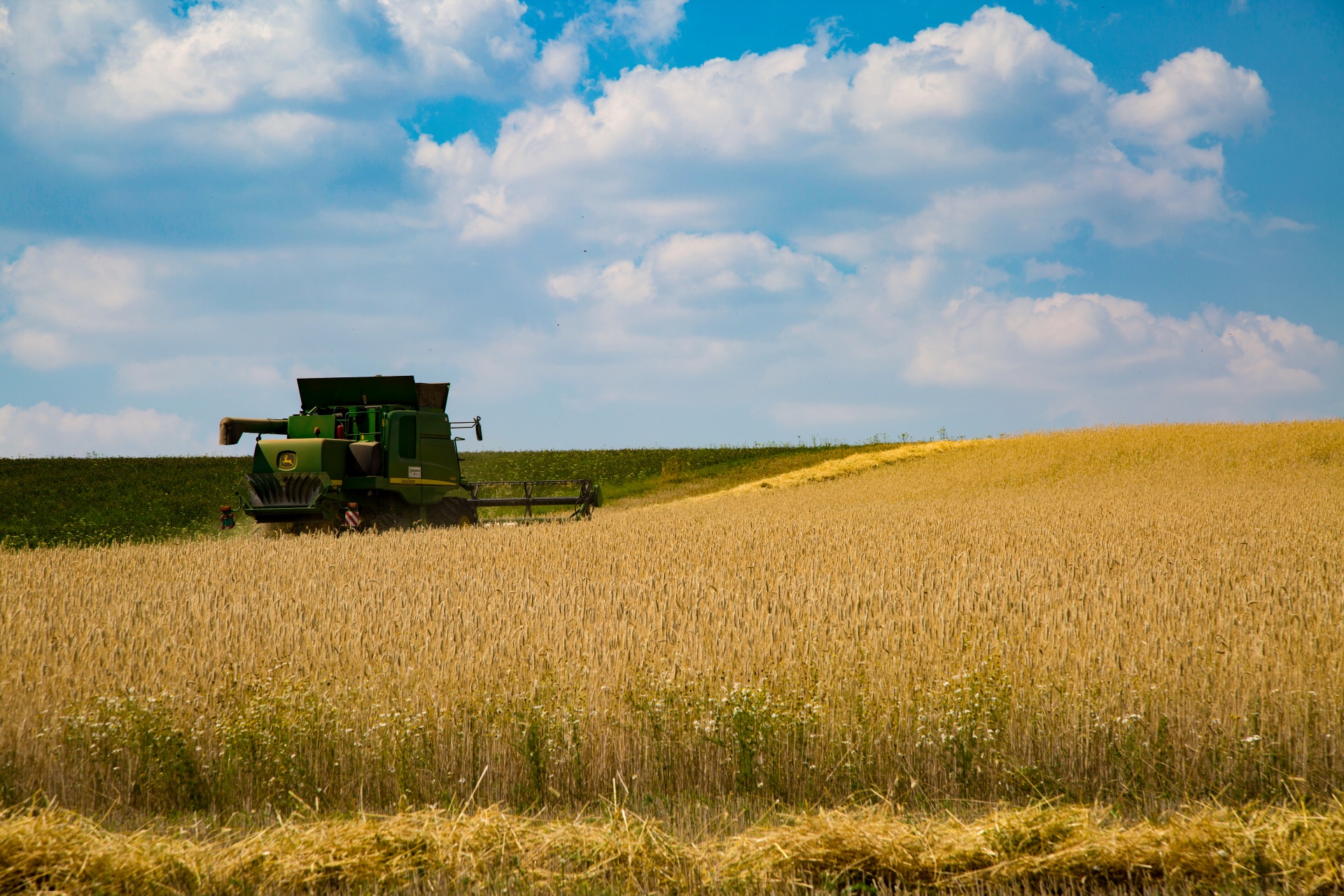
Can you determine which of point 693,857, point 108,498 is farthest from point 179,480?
point 693,857

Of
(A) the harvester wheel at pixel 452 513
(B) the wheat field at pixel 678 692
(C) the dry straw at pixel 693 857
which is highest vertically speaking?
(A) the harvester wheel at pixel 452 513

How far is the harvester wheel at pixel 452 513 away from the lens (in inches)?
648

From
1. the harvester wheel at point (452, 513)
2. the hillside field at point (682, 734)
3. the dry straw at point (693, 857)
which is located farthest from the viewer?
the harvester wheel at point (452, 513)

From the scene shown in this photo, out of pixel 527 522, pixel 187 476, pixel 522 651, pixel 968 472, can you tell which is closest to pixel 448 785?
pixel 522 651

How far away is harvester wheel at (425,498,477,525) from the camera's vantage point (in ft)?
54.0

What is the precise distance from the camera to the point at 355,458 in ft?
48.8

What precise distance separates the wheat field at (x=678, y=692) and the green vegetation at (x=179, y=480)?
11.8 meters

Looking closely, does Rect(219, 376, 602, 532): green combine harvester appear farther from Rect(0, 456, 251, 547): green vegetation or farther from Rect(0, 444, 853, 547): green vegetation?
Rect(0, 456, 251, 547): green vegetation

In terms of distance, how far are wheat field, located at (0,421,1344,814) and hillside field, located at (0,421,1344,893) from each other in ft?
0.07

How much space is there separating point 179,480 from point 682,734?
3690cm

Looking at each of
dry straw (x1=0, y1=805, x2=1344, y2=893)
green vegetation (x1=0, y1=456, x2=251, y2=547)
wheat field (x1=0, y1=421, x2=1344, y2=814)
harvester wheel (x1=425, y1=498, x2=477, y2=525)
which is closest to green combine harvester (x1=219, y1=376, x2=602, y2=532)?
harvester wheel (x1=425, y1=498, x2=477, y2=525)

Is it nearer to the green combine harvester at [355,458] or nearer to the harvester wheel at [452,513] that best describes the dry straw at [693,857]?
the green combine harvester at [355,458]

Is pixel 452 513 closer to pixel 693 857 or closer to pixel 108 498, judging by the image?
pixel 693 857

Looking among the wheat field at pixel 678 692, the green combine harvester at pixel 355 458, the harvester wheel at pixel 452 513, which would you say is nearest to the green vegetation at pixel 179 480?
the harvester wheel at pixel 452 513
